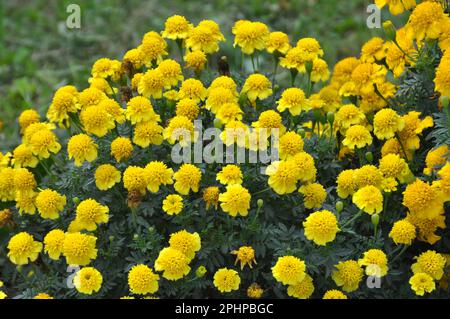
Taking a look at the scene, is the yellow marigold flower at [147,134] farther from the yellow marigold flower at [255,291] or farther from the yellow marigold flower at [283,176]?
the yellow marigold flower at [255,291]

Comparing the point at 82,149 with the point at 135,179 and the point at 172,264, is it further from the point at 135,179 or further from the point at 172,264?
the point at 172,264

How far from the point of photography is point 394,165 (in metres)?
2.53

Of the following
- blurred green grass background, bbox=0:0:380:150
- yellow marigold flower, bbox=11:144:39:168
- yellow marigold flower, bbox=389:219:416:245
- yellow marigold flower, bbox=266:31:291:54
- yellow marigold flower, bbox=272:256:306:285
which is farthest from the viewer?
blurred green grass background, bbox=0:0:380:150

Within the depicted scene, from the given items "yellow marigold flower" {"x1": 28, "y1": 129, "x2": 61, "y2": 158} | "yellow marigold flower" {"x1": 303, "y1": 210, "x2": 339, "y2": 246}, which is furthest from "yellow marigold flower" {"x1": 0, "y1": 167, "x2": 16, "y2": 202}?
"yellow marigold flower" {"x1": 303, "y1": 210, "x2": 339, "y2": 246}

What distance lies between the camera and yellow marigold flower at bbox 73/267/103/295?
7.73 ft

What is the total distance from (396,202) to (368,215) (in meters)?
0.15

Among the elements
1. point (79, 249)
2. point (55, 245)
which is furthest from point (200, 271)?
point (55, 245)

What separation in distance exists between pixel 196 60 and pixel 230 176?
2.13 ft

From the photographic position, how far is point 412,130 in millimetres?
2693

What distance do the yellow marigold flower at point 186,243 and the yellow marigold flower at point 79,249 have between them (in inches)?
11.9

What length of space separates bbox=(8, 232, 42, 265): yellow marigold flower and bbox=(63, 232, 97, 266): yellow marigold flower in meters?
0.20

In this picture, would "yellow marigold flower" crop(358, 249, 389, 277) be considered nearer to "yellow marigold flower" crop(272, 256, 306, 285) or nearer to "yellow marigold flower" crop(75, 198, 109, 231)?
"yellow marigold flower" crop(272, 256, 306, 285)

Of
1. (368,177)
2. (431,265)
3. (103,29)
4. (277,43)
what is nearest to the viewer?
(431,265)

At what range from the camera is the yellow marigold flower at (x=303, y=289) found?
240 centimetres
